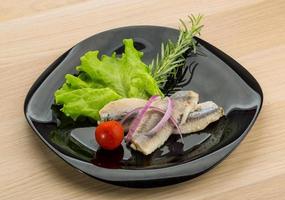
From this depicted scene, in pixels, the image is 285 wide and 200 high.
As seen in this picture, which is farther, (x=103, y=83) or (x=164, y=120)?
(x=103, y=83)

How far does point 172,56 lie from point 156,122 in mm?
251

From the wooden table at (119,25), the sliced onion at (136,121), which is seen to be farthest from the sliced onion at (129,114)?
the wooden table at (119,25)

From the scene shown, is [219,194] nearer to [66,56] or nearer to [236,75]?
[236,75]

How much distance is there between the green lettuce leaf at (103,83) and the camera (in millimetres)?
1456

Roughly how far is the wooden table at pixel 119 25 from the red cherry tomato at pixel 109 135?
0.08 m

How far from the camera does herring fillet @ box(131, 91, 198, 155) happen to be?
1.36 metres

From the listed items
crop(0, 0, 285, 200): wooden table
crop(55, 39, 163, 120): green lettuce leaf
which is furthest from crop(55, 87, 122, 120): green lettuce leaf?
crop(0, 0, 285, 200): wooden table

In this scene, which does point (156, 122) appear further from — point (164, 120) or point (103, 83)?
point (103, 83)

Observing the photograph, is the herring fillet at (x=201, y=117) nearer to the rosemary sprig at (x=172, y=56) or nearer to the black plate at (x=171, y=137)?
the black plate at (x=171, y=137)

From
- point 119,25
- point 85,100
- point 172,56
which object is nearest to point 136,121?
point 85,100

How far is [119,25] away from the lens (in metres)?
1.86

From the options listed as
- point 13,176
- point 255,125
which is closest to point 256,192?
point 255,125

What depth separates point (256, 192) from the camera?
4.33ft

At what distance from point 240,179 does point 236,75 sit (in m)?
0.31
